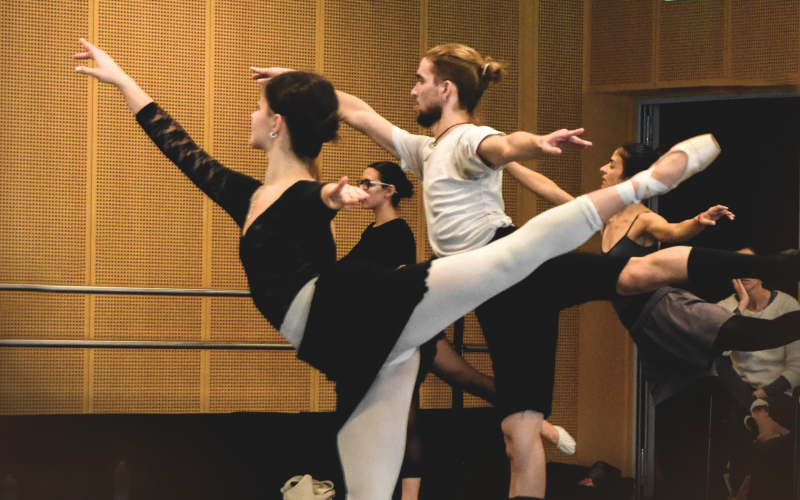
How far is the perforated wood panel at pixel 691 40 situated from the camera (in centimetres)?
496

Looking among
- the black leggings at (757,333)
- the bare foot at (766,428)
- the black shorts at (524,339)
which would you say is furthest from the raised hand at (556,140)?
the bare foot at (766,428)

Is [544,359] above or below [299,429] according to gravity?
above

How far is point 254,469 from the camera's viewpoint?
4.30m

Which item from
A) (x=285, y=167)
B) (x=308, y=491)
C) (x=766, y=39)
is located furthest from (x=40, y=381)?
(x=766, y=39)

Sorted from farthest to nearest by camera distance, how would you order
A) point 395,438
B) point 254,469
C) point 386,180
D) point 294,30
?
1. point 294,30
2. point 254,469
3. point 386,180
4. point 395,438

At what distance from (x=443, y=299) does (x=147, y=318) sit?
304cm

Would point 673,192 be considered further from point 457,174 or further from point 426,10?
point 457,174

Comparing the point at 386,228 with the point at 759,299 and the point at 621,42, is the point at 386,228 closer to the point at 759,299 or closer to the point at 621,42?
the point at 759,299

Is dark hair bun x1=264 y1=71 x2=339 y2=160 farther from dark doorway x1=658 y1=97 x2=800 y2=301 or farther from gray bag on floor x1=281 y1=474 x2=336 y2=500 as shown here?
dark doorway x1=658 y1=97 x2=800 y2=301

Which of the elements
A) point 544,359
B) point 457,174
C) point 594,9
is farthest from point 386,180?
point 594,9

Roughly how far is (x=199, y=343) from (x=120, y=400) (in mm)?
597

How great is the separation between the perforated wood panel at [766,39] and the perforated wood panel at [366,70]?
2.03 metres

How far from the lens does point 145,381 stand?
14.9 feet

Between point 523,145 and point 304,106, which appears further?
point 523,145
